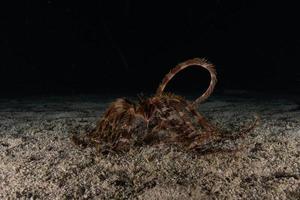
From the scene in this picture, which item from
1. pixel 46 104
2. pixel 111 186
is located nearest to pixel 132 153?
pixel 111 186

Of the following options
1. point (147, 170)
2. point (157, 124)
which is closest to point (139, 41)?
point (157, 124)

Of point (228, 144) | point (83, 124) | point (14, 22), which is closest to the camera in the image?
point (228, 144)

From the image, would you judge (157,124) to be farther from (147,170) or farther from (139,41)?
(139,41)

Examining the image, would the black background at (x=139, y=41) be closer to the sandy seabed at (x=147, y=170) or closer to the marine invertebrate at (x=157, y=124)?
the sandy seabed at (x=147, y=170)

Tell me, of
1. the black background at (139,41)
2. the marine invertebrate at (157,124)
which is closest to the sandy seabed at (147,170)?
the marine invertebrate at (157,124)

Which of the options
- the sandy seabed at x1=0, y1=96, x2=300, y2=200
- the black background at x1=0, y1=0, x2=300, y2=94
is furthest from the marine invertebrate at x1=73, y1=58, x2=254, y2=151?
the black background at x1=0, y1=0, x2=300, y2=94

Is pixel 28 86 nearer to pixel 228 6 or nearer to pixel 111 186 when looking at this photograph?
pixel 228 6
